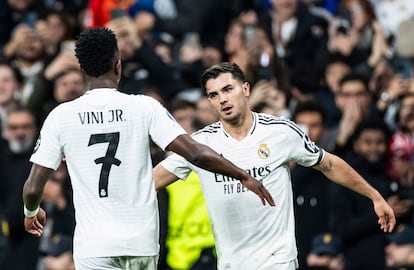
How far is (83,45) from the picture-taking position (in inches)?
352

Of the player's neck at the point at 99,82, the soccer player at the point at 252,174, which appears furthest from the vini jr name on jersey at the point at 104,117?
the soccer player at the point at 252,174

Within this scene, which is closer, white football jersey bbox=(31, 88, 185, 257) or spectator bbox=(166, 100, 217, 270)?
white football jersey bbox=(31, 88, 185, 257)

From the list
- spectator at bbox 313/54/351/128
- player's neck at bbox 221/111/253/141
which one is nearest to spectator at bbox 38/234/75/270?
spectator at bbox 313/54/351/128

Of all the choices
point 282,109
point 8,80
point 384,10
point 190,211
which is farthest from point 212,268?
point 384,10

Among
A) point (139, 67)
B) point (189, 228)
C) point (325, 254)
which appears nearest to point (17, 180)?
point (139, 67)

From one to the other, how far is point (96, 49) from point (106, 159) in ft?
2.37

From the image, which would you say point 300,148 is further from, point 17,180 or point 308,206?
point 17,180

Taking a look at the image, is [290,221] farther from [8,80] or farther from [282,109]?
[8,80]

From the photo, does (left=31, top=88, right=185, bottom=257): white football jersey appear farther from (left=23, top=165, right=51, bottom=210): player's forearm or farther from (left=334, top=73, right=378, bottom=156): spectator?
(left=334, top=73, right=378, bottom=156): spectator

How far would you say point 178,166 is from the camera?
1012 centimetres

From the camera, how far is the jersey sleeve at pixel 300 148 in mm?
10039

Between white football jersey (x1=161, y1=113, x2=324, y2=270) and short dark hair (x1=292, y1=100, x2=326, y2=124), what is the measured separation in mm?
3598

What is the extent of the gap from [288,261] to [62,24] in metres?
8.14

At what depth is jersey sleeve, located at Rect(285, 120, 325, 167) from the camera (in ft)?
32.9
